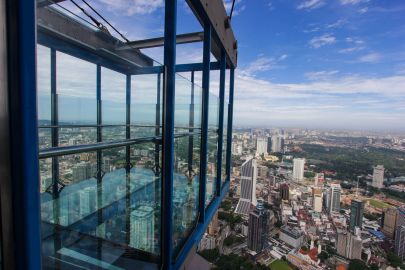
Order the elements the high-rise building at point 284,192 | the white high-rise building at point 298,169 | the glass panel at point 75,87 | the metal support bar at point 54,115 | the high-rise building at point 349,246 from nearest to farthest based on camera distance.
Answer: the metal support bar at point 54,115, the glass panel at point 75,87, the high-rise building at point 349,246, the high-rise building at point 284,192, the white high-rise building at point 298,169

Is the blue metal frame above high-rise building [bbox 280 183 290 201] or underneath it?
above

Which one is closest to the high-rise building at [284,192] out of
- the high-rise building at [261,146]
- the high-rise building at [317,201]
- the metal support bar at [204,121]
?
the high-rise building at [317,201]

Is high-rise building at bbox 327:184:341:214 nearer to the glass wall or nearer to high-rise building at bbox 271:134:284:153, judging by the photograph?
high-rise building at bbox 271:134:284:153

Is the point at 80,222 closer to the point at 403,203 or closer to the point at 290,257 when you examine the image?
the point at 290,257

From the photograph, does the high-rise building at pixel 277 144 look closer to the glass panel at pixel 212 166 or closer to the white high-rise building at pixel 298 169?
the white high-rise building at pixel 298 169

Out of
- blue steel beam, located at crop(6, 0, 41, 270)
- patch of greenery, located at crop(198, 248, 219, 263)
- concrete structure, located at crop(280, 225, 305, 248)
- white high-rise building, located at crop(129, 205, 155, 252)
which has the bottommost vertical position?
concrete structure, located at crop(280, 225, 305, 248)

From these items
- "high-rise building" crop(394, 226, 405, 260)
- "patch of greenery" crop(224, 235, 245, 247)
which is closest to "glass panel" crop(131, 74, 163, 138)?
"patch of greenery" crop(224, 235, 245, 247)
